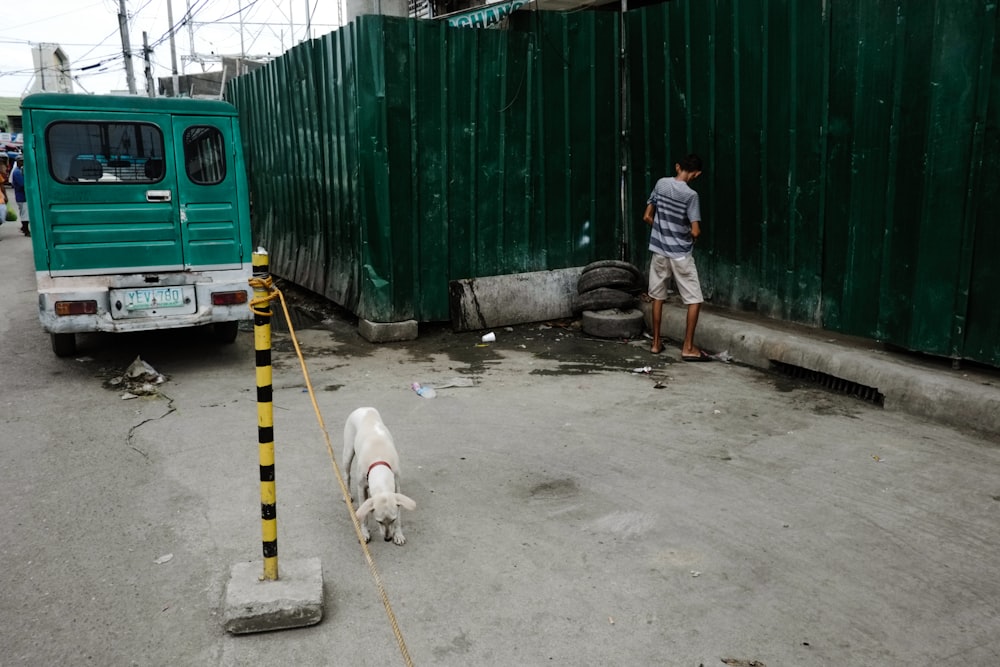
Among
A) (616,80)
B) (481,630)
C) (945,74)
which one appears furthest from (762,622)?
(616,80)

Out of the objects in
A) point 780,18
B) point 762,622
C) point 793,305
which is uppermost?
point 780,18

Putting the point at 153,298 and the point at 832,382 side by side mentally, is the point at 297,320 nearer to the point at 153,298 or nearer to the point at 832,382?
the point at 153,298

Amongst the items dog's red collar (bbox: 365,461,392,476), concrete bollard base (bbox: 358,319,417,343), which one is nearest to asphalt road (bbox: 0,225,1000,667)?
dog's red collar (bbox: 365,461,392,476)

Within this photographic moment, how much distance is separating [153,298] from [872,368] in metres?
6.20

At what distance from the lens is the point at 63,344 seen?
25.8ft

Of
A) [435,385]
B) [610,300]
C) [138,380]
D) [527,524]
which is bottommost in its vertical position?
[527,524]

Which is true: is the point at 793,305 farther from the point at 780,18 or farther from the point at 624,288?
the point at 780,18

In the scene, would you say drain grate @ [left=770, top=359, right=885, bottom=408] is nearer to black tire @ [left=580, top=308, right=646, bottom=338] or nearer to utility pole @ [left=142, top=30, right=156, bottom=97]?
black tire @ [left=580, top=308, right=646, bottom=338]

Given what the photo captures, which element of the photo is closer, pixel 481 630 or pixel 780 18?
pixel 481 630

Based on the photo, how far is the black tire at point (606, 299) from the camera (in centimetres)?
892

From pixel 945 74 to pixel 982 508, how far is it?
11.6 feet

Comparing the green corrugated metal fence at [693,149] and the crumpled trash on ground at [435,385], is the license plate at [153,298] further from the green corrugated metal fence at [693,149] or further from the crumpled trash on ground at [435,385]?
the crumpled trash on ground at [435,385]

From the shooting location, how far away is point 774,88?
7.78 meters

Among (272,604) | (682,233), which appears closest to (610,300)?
(682,233)
